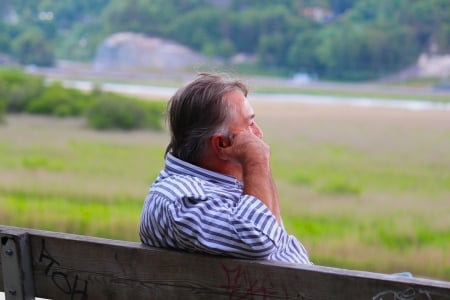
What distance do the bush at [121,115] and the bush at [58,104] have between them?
2.13ft

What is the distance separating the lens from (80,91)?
21859 millimetres

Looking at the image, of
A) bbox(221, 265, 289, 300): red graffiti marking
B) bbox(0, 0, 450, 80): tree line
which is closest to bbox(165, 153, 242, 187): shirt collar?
bbox(221, 265, 289, 300): red graffiti marking

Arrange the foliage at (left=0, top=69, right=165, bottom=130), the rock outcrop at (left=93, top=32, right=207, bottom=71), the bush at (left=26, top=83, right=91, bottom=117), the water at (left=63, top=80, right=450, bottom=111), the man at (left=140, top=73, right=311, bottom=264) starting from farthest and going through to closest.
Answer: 1. the rock outcrop at (left=93, top=32, right=207, bottom=71)
2. the bush at (left=26, top=83, right=91, bottom=117)
3. the water at (left=63, top=80, right=450, bottom=111)
4. the foliage at (left=0, top=69, right=165, bottom=130)
5. the man at (left=140, top=73, right=311, bottom=264)

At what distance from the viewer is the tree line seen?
60.5ft

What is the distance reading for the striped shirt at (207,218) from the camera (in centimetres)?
184

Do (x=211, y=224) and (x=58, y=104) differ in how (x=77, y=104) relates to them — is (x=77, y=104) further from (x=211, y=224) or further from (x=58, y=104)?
(x=211, y=224)

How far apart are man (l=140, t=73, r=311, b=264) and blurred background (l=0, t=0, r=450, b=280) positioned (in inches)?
230

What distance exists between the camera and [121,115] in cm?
1866

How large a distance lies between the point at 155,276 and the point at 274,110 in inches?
696

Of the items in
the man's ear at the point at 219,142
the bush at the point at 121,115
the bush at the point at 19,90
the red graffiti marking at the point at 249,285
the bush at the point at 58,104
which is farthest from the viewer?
the bush at the point at 19,90

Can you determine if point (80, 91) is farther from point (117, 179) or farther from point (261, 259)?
point (261, 259)

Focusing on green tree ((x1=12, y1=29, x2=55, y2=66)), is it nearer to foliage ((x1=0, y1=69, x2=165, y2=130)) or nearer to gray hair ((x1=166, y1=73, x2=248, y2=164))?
foliage ((x1=0, y1=69, x2=165, y2=130))

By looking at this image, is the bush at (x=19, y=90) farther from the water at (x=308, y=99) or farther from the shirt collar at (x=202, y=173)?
the shirt collar at (x=202, y=173)

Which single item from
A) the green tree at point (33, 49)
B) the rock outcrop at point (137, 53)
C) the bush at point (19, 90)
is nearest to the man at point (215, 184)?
the bush at point (19, 90)
